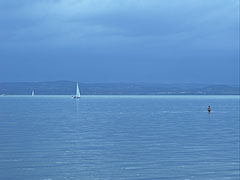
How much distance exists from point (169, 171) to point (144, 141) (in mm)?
13920

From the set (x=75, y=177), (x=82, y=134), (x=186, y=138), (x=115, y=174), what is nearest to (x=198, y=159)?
(x=115, y=174)

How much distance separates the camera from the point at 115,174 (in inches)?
983

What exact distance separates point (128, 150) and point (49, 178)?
10984 mm

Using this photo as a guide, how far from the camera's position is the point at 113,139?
136 ft

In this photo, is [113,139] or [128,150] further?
[113,139]

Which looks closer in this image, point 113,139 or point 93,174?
point 93,174

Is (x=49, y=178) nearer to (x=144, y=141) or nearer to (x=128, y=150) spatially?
(x=128, y=150)

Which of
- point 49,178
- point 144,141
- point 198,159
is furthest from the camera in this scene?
point 144,141

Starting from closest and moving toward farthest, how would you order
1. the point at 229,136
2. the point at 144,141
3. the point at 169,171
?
the point at 169,171 → the point at 144,141 → the point at 229,136

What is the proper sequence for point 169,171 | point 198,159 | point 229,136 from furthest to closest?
→ point 229,136
point 198,159
point 169,171

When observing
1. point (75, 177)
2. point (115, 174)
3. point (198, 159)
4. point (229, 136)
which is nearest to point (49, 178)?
point (75, 177)

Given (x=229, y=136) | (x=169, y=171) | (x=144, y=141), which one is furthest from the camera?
(x=229, y=136)

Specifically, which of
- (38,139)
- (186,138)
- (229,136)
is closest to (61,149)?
(38,139)

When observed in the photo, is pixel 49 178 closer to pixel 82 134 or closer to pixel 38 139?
pixel 38 139
